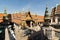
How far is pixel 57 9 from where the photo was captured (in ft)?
133

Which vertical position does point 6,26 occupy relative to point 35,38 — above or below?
above

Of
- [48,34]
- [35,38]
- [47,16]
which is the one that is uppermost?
[47,16]

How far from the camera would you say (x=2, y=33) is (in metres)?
18.8

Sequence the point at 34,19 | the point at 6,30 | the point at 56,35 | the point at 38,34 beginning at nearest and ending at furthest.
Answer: the point at 56,35, the point at 6,30, the point at 38,34, the point at 34,19

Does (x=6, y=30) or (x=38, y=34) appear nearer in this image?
(x=6, y=30)

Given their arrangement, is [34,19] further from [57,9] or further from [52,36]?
[52,36]

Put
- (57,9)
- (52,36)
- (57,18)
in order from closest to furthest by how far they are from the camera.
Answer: (52,36) → (57,18) → (57,9)

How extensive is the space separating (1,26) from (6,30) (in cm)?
77

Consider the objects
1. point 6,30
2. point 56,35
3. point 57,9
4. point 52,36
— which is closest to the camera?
point 52,36

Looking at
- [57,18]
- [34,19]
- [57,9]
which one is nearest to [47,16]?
[57,18]

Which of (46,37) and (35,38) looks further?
(35,38)

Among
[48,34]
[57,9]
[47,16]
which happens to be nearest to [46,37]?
[48,34]

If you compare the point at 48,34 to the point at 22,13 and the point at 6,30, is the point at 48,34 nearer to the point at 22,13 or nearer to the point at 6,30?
the point at 6,30

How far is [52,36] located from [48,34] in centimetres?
44
